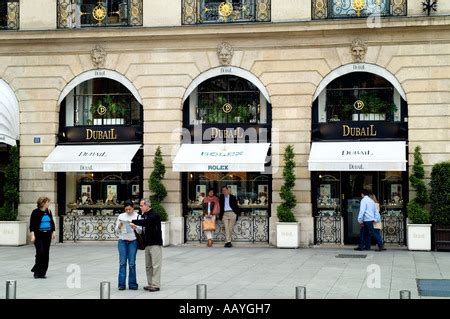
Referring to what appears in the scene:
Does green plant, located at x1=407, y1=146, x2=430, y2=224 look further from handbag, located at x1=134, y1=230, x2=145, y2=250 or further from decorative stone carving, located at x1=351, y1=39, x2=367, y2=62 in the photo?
handbag, located at x1=134, y1=230, x2=145, y2=250

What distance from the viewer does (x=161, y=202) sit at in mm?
23266

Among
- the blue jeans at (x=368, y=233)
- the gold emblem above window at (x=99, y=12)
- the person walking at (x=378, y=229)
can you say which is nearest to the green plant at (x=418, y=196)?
the person walking at (x=378, y=229)

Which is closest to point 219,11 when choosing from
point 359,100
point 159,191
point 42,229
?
point 359,100

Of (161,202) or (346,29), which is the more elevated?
(346,29)

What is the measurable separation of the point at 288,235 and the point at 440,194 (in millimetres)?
4703

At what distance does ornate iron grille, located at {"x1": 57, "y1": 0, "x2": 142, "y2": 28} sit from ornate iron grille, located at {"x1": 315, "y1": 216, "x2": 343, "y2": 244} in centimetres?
915

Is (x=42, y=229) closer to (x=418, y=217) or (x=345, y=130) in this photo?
(x=345, y=130)

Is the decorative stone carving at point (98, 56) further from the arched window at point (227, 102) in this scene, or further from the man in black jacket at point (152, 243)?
the man in black jacket at point (152, 243)

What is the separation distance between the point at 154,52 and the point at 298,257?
336 inches

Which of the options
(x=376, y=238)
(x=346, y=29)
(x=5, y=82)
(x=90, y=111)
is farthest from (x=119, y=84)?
(x=376, y=238)

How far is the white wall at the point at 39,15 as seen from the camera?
2428 cm

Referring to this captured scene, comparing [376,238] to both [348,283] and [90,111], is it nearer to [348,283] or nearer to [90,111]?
[348,283]

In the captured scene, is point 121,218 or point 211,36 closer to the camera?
point 121,218

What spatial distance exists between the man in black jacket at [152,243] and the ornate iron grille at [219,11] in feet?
36.1
